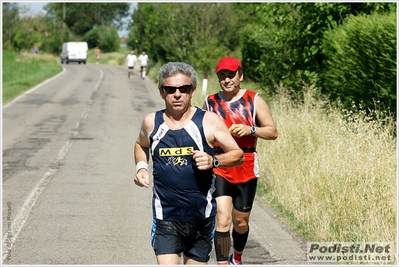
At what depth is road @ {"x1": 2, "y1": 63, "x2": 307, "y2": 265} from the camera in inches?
305

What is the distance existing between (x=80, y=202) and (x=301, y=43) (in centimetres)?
1105

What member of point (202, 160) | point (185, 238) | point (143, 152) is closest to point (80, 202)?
point (143, 152)

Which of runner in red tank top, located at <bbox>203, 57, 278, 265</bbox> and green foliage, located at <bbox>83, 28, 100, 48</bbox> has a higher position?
runner in red tank top, located at <bbox>203, 57, 278, 265</bbox>

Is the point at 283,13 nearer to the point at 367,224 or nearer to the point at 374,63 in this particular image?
the point at 374,63

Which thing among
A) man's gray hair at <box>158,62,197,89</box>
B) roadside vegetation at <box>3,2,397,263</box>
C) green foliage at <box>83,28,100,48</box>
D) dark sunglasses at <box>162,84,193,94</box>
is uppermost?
man's gray hair at <box>158,62,197,89</box>

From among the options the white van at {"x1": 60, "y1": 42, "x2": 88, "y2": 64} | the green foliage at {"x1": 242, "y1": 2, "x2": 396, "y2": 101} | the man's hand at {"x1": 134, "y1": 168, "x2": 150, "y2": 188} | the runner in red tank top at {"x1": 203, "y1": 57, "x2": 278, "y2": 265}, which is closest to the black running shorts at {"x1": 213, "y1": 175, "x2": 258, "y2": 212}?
the runner in red tank top at {"x1": 203, "y1": 57, "x2": 278, "y2": 265}

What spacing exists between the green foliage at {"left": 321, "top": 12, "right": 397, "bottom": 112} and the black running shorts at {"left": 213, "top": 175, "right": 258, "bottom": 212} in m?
5.03

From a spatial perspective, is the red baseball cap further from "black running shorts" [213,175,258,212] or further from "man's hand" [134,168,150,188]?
"man's hand" [134,168,150,188]

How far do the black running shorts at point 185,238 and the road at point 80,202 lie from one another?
221 cm

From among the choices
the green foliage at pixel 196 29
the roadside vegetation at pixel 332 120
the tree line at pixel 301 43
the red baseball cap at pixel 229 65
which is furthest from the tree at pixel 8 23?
the red baseball cap at pixel 229 65

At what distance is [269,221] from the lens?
30.8 ft

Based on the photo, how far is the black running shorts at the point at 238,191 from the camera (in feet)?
22.6

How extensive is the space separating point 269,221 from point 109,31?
10471 centimetres

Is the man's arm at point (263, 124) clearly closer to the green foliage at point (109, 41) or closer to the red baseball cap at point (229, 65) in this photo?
the red baseball cap at point (229, 65)
